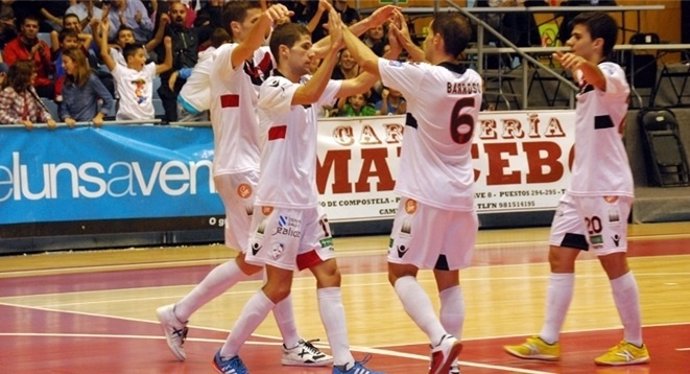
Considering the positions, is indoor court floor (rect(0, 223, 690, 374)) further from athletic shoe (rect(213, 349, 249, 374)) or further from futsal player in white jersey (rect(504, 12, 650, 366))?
athletic shoe (rect(213, 349, 249, 374))

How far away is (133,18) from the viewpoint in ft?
65.9

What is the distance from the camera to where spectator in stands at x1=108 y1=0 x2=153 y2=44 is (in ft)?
64.7

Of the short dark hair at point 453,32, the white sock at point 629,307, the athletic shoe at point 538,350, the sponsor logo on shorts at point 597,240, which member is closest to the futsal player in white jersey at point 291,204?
the short dark hair at point 453,32

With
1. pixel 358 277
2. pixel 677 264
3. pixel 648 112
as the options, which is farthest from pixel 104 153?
pixel 648 112

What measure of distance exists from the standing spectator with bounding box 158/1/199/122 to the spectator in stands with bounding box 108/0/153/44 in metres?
0.60

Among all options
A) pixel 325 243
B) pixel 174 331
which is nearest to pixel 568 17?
pixel 174 331

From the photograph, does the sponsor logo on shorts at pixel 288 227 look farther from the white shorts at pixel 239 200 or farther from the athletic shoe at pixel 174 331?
the athletic shoe at pixel 174 331

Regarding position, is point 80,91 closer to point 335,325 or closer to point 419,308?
point 335,325

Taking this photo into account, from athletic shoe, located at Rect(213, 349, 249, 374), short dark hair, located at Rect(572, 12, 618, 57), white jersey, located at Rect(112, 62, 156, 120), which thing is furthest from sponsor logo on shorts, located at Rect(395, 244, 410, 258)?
white jersey, located at Rect(112, 62, 156, 120)

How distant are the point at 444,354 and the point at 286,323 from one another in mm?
1662

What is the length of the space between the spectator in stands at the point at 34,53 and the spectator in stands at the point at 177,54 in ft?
4.86

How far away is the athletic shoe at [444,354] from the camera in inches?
312

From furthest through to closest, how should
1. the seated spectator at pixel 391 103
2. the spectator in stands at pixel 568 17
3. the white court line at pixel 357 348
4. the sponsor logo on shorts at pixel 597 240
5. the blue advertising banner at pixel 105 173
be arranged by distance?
the spectator in stands at pixel 568 17 → the seated spectator at pixel 391 103 → the blue advertising banner at pixel 105 173 → the sponsor logo on shorts at pixel 597 240 → the white court line at pixel 357 348

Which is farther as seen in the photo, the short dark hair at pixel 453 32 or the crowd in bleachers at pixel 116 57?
the crowd in bleachers at pixel 116 57
